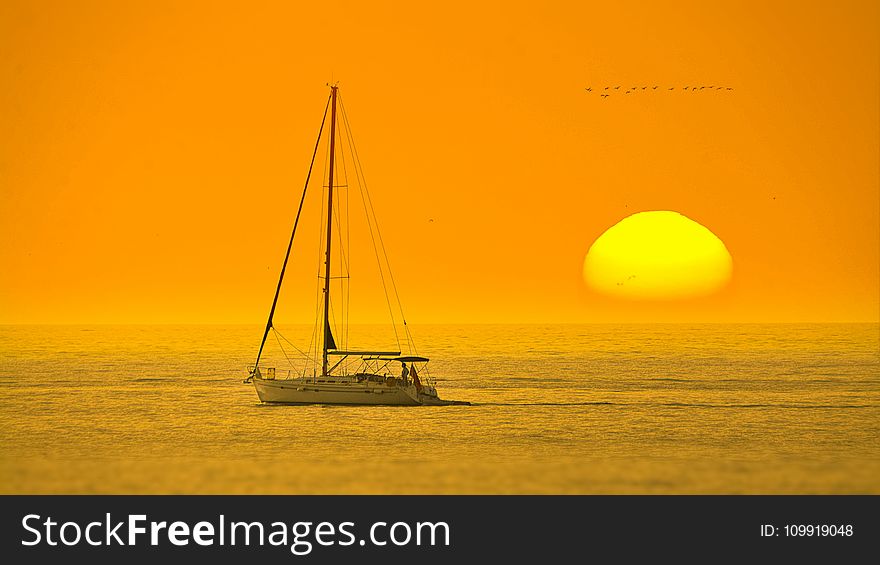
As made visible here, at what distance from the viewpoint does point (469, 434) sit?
6250 centimetres

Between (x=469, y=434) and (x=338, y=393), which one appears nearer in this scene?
(x=469, y=434)

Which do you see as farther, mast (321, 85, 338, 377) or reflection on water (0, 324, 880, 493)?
mast (321, 85, 338, 377)

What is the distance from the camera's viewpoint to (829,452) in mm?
55406

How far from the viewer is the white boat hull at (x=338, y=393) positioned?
70312 mm

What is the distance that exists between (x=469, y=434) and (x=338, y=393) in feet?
36.7

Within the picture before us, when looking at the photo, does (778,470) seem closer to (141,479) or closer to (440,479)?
(440,479)

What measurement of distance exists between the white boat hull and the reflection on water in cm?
92

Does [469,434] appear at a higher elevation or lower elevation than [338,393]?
lower

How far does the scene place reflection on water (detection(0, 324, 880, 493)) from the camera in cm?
2367
